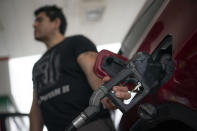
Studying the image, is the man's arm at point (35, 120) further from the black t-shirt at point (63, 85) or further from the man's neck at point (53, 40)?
the man's neck at point (53, 40)

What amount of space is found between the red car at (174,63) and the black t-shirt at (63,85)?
1.50ft

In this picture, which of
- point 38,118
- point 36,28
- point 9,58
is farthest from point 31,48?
point 38,118

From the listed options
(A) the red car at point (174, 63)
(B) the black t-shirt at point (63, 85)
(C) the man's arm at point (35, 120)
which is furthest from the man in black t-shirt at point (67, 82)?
(A) the red car at point (174, 63)

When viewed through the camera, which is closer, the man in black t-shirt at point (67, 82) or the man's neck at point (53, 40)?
the man in black t-shirt at point (67, 82)

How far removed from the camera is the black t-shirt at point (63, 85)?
3.76 ft

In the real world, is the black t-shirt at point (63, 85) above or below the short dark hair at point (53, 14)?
below

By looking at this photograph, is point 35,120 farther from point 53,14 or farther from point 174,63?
point 174,63

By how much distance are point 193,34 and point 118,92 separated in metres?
0.19

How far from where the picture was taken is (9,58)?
323 centimetres

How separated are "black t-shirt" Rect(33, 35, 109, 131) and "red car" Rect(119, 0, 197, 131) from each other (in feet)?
1.50

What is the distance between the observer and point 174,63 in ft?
1.93

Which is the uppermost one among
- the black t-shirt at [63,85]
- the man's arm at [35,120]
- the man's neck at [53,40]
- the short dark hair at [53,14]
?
the short dark hair at [53,14]

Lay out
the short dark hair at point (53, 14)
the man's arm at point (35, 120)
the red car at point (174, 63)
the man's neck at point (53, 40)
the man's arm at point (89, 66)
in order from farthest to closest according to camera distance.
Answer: the short dark hair at point (53, 14)
the man's neck at point (53, 40)
the man's arm at point (35, 120)
the man's arm at point (89, 66)
the red car at point (174, 63)

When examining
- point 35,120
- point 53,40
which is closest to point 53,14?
point 53,40
